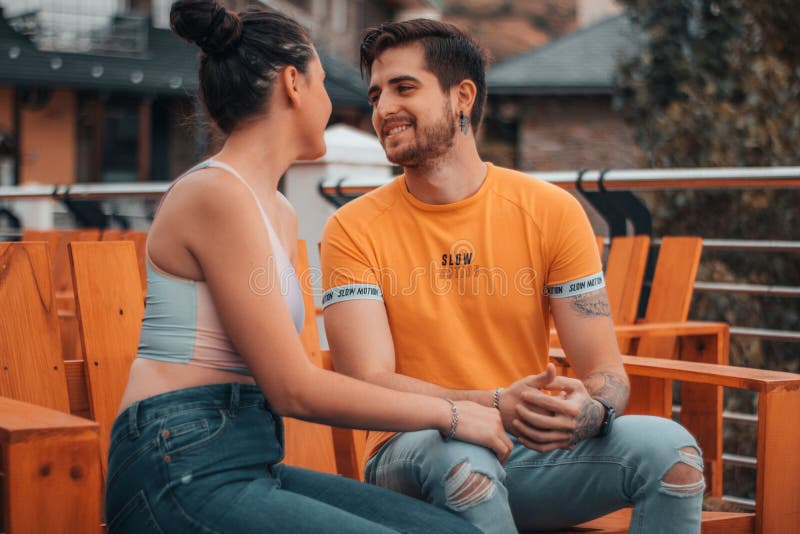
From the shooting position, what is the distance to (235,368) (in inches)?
81.6

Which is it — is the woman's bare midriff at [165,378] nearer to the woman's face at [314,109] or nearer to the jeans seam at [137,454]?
the jeans seam at [137,454]

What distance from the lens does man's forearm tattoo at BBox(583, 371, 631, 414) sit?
2.63 meters

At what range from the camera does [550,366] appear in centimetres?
238

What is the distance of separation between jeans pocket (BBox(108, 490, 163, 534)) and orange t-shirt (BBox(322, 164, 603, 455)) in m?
0.80

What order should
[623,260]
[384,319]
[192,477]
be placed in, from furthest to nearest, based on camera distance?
1. [623,260]
2. [384,319]
3. [192,477]

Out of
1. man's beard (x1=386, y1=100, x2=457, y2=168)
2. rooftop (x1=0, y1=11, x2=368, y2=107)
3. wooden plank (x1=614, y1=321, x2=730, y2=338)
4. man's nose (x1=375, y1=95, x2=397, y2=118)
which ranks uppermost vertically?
rooftop (x1=0, y1=11, x2=368, y2=107)

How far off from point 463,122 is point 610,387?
0.87 metres

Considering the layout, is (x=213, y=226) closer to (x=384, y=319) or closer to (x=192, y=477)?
(x=192, y=477)

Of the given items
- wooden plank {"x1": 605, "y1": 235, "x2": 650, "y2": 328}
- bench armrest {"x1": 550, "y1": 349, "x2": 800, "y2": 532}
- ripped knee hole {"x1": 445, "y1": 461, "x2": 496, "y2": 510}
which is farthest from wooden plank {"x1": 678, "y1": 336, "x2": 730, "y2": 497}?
ripped knee hole {"x1": 445, "y1": 461, "x2": 496, "y2": 510}

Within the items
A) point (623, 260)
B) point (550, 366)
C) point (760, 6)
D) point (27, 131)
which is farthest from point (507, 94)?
point (550, 366)

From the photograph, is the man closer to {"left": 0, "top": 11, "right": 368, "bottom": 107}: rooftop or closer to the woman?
the woman

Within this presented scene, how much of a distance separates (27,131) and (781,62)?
52.7 ft

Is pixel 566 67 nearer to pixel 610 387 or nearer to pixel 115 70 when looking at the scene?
pixel 115 70

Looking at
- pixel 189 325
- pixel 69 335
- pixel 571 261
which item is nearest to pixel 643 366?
pixel 571 261
